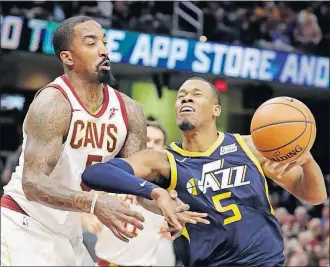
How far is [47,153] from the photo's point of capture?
4066 mm

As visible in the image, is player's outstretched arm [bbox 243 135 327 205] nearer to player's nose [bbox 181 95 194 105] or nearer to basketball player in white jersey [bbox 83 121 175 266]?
player's nose [bbox 181 95 194 105]

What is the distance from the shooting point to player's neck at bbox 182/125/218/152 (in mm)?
4660

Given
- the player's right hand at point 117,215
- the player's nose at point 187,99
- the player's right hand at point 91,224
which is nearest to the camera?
the player's right hand at point 117,215

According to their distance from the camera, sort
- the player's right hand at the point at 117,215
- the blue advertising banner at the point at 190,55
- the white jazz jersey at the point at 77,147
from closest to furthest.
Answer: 1. the player's right hand at the point at 117,215
2. the white jazz jersey at the point at 77,147
3. the blue advertising banner at the point at 190,55

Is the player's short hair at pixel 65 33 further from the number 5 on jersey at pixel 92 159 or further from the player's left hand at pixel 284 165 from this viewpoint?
the player's left hand at pixel 284 165

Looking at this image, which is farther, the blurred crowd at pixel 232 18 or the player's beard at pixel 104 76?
the blurred crowd at pixel 232 18

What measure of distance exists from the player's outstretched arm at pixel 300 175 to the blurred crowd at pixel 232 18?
320 inches

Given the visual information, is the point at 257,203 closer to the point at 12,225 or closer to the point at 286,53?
the point at 12,225

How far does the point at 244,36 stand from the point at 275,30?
1057 millimetres

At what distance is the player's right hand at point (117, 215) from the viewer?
367cm

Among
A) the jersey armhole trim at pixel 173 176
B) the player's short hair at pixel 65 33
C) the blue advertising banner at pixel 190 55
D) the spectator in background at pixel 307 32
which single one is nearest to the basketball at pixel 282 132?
the jersey armhole trim at pixel 173 176

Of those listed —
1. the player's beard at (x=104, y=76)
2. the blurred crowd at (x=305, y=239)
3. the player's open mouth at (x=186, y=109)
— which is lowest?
the blurred crowd at (x=305, y=239)

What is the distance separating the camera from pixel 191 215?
372 centimetres

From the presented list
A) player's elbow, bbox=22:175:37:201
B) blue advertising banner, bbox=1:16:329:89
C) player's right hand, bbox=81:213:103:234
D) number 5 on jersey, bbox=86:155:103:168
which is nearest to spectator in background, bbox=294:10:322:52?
blue advertising banner, bbox=1:16:329:89
